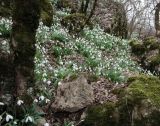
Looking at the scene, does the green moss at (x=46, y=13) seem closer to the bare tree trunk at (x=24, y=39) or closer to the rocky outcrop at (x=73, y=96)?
the rocky outcrop at (x=73, y=96)

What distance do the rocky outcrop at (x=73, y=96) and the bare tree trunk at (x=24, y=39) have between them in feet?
2.80

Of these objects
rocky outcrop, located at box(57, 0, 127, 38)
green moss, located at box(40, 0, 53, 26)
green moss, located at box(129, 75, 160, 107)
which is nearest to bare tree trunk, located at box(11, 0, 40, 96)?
green moss, located at box(129, 75, 160, 107)

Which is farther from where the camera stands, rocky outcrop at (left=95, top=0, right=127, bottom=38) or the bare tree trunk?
rocky outcrop at (left=95, top=0, right=127, bottom=38)

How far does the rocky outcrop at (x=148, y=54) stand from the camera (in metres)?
14.8

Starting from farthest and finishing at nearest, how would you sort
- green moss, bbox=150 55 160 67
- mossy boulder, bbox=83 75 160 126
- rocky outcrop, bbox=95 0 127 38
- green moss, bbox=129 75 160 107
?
rocky outcrop, bbox=95 0 127 38 < green moss, bbox=150 55 160 67 < green moss, bbox=129 75 160 107 < mossy boulder, bbox=83 75 160 126

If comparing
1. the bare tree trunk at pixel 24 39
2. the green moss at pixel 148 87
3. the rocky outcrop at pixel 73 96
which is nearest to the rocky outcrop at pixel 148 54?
the green moss at pixel 148 87

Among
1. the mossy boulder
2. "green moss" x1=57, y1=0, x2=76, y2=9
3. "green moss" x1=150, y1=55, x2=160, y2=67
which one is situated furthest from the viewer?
"green moss" x1=57, y1=0, x2=76, y2=9

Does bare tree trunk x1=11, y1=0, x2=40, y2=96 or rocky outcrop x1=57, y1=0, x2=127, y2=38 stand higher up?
rocky outcrop x1=57, y1=0, x2=127, y2=38

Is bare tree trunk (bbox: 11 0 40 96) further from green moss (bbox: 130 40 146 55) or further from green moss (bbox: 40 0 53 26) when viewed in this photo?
green moss (bbox: 130 40 146 55)

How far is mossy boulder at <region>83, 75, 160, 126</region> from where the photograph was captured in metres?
6.07

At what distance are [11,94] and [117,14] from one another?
1670 cm

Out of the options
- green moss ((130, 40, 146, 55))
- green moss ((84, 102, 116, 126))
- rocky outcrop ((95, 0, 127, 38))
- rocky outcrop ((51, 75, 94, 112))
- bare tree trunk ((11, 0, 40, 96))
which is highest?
rocky outcrop ((95, 0, 127, 38))

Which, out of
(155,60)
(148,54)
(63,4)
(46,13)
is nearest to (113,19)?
(63,4)

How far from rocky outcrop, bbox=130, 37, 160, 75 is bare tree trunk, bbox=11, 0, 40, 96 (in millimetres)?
9166
